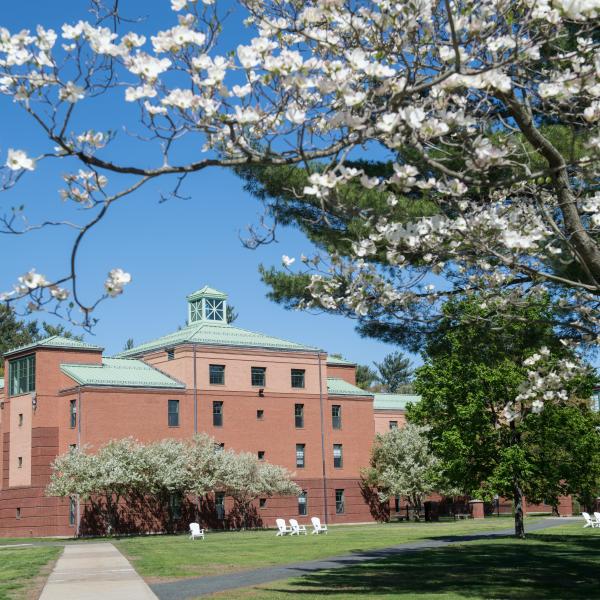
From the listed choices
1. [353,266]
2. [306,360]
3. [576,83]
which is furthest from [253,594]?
[306,360]

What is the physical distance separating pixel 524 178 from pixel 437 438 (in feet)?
80.9

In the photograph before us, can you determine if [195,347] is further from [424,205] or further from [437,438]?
[424,205]

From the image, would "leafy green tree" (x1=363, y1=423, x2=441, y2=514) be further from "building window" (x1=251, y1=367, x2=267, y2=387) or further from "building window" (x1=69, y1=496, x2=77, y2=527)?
"building window" (x1=69, y1=496, x2=77, y2=527)

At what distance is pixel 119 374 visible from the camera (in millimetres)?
53156

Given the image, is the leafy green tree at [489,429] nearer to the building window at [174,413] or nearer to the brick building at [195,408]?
the brick building at [195,408]

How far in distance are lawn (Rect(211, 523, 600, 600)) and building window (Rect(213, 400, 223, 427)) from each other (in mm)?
29179

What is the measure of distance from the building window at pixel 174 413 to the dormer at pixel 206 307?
841 centimetres

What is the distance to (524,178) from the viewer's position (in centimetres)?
963

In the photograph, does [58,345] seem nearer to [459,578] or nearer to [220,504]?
[220,504]

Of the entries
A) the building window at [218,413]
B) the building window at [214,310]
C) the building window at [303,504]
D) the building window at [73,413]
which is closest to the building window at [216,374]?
the building window at [218,413]

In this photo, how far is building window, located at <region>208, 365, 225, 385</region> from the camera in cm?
5578

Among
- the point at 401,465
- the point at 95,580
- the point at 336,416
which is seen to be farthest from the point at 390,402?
the point at 95,580

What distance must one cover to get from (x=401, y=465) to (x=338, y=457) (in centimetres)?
448

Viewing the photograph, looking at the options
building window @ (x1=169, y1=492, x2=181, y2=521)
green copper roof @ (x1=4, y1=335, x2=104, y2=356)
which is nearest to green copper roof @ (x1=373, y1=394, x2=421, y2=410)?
building window @ (x1=169, y1=492, x2=181, y2=521)
